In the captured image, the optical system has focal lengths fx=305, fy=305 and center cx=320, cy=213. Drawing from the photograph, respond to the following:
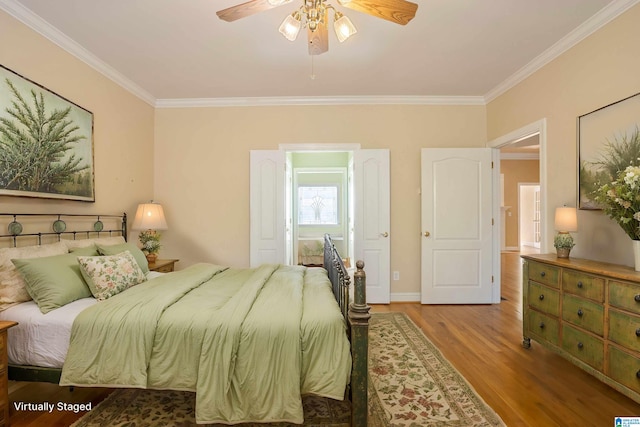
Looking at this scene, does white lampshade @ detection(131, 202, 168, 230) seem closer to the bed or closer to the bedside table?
the bedside table

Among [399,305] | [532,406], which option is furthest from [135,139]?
[532,406]

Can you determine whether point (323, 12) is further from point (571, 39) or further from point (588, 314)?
point (588, 314)

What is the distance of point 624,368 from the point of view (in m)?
1.89

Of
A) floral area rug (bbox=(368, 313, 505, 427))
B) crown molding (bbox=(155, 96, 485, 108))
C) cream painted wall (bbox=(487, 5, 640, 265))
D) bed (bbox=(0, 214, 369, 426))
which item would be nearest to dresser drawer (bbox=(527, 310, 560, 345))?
cream painted wall (bbox=(487, 5, 640, 265))

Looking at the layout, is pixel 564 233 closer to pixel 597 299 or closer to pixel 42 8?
pixel 597 299

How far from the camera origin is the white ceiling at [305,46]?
236cm

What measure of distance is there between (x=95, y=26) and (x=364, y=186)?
3.20 m

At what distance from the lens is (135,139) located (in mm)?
3809

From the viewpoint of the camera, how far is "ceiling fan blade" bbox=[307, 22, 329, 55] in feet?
6.48

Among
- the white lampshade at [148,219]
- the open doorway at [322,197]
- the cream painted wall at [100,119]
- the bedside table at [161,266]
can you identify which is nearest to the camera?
the cream painted wall at [100,119]

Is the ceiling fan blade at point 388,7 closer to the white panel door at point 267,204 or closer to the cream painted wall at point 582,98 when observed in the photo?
the cream painted wall at point 582,98

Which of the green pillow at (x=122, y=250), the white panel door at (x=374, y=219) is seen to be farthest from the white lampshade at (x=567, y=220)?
the green pillow at (x=122, y=250)

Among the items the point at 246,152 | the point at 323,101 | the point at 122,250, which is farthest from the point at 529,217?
the point at 122,250

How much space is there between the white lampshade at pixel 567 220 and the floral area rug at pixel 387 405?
4.91ft
